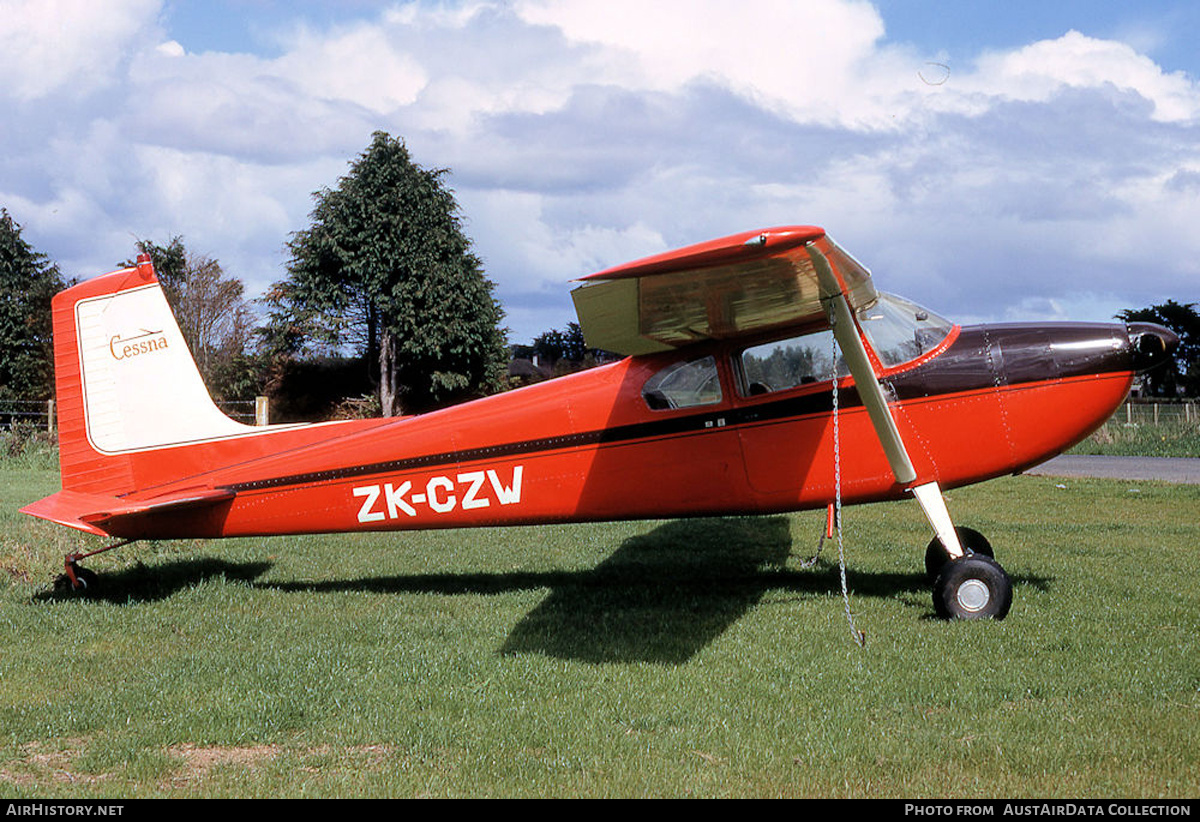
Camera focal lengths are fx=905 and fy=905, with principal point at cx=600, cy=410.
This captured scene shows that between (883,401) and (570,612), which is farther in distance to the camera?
(570,612)

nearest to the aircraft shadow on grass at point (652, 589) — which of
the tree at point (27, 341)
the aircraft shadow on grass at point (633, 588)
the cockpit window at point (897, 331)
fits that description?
the aircraft shadow on grass at point (633, 588)

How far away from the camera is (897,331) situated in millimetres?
6867

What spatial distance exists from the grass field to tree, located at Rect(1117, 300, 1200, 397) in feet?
150

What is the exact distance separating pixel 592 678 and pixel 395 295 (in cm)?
3084

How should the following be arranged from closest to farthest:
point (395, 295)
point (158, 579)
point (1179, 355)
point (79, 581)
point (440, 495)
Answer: point (440, 495)
point (79, 581)
point (158, 579)
point (395, 295)
point (1179, 355)

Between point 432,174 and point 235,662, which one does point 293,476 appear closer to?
point 235,662

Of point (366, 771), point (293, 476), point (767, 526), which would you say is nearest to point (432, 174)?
point (767, 526)

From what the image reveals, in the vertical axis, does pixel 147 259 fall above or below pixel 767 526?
above

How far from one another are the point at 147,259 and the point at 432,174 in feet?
102

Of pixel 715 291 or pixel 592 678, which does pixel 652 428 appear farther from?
pixel 592 678

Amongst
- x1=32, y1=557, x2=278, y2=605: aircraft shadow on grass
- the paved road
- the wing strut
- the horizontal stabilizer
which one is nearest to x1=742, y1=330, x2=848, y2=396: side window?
the wing strut

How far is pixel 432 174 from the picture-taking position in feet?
123

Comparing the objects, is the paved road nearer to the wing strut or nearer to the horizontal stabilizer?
the wing strut

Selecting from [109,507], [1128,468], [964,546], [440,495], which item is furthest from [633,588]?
[1128,468]
